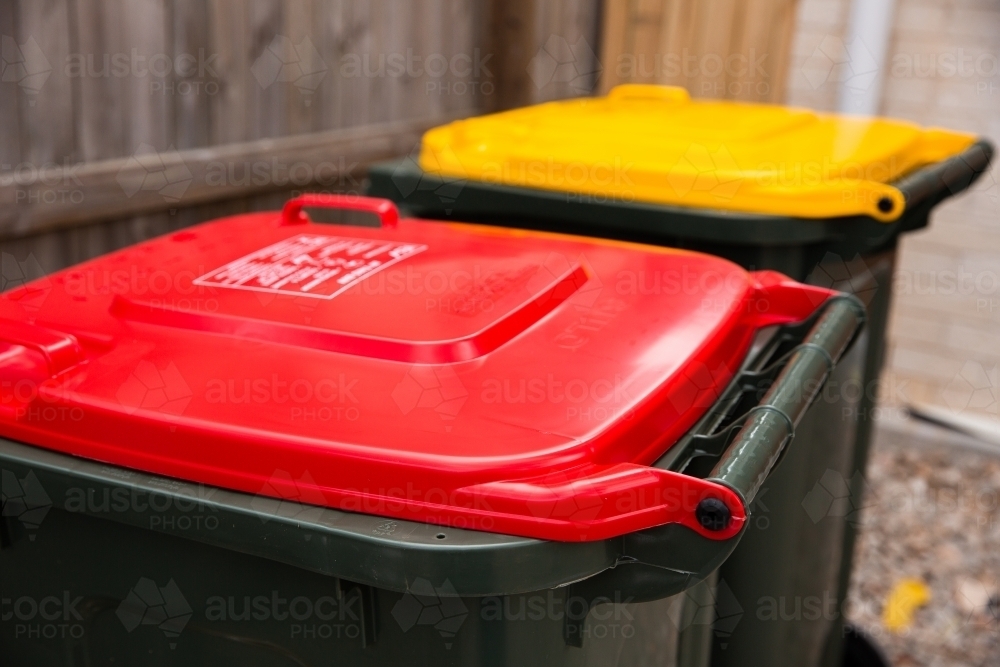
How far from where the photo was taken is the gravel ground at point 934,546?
2.69 metres

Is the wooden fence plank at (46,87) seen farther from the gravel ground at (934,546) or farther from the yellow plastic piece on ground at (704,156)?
the gravel ground at (934,546)

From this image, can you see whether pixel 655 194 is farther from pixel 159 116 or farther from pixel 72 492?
pixel 159 116

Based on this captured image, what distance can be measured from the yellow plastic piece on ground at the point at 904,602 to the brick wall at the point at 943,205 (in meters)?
1.23

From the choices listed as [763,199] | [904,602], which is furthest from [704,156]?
[904,602]

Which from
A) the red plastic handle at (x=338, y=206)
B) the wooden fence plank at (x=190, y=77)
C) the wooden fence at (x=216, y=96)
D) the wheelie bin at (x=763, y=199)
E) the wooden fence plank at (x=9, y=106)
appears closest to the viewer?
the red plastic handle at (x=338, y=206)

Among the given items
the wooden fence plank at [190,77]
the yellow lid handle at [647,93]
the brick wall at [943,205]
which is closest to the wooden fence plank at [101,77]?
the wooden fence plank at [190,77]

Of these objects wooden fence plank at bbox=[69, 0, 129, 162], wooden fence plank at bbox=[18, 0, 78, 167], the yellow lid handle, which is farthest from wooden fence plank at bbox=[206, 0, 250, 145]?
the yellow lid handle

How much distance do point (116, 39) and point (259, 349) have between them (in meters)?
1.35

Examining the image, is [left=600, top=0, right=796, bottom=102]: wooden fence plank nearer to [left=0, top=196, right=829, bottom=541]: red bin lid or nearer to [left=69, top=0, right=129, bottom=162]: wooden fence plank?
[left=69, top=0, right=129, bottom=162]: wooden fence plank

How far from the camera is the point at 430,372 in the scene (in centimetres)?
97

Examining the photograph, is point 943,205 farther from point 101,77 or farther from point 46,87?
point 46,87

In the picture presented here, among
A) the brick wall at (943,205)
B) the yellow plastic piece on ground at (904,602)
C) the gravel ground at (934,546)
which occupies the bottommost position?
the yellow plastic piece on ground at (904,602)

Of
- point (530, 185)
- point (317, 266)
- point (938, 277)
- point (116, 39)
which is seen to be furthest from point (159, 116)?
point (938, 277)

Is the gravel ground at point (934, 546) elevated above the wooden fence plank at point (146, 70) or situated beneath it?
situated beneath
